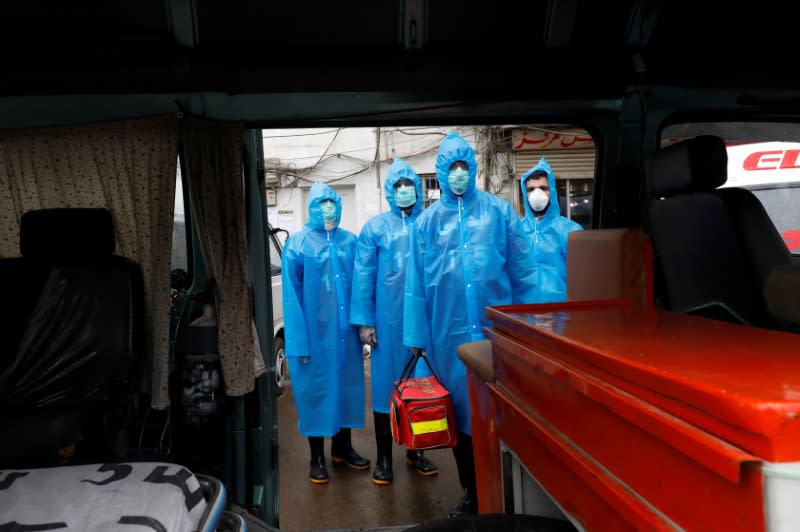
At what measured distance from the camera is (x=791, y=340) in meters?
0.94

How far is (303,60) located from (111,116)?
0.90 meters

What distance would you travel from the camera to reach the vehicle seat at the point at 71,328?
1968mm

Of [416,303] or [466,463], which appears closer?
[466,463]

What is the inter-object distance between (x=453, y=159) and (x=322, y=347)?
1566mm

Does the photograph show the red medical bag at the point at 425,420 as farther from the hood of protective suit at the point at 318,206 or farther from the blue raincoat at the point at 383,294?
the hood of protective suit at the point at 318,206

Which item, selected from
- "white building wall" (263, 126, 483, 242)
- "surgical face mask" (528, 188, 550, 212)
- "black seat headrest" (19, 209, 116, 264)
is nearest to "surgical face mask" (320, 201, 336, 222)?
Result: "surgical face mask" (528, 188, 550, 212)

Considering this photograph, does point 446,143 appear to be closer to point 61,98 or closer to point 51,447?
point 61,98

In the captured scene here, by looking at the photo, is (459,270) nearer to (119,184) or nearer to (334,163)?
(119,184)

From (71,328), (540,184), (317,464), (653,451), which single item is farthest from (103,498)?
(540,184)

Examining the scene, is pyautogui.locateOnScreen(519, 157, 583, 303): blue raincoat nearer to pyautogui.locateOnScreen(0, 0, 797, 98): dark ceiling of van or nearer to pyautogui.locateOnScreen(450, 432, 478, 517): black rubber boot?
pyautogui.locateOnScreen(450, 432, 478, 517): black rubber boot

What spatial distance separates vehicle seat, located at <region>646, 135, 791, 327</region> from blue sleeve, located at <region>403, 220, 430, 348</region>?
1.43m

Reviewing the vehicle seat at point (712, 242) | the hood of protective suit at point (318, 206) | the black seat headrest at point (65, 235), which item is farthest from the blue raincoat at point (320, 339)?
the vehicle seat at point (712, 242)

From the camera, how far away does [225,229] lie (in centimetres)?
248

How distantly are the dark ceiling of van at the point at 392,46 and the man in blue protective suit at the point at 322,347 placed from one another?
1.82 metres
